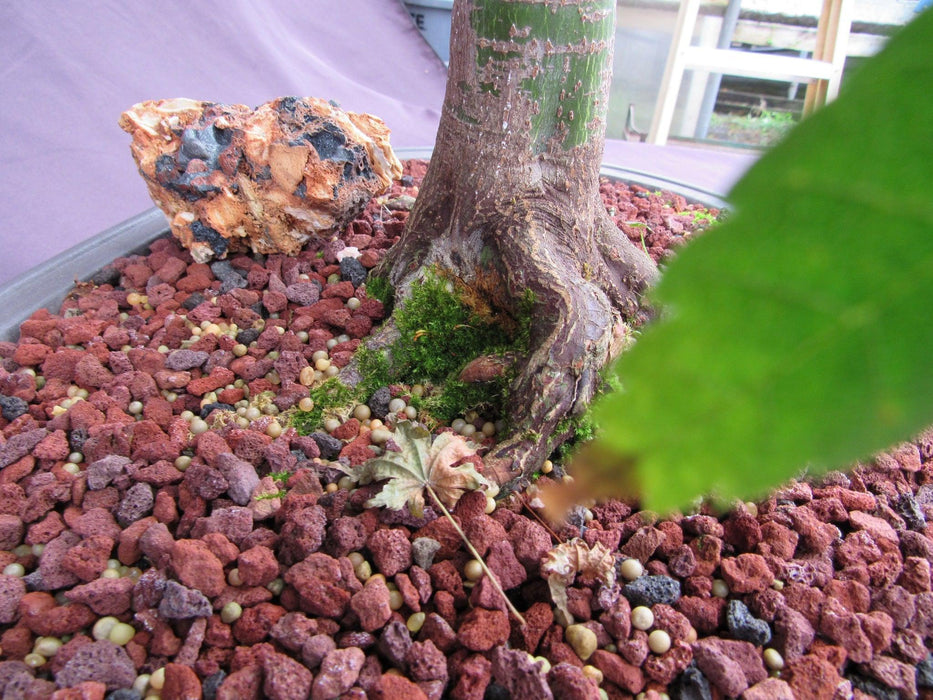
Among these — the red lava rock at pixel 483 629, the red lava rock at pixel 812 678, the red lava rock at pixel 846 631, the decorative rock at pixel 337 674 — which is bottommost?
the decorative rock at pixel 337 674

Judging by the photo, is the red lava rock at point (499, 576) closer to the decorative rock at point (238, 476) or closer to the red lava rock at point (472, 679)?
the red lava rock at point (472, 679)

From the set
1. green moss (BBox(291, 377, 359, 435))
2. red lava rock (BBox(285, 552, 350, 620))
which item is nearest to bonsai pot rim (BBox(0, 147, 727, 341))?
green moss (BBox(291, 377, 359, 435))

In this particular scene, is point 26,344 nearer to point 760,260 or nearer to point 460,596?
point 460,596

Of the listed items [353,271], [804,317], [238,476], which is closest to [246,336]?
[353,271]

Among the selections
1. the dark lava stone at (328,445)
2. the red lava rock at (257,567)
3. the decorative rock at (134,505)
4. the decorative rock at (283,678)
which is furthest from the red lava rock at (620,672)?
the decorative rock at (134,505)

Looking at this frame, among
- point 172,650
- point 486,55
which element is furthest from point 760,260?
point 486,55

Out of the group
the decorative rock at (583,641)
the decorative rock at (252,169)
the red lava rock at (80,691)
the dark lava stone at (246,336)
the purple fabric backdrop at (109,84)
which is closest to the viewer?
the red lava rock at (80,691)

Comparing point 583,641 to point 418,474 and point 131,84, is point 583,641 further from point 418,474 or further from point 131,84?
point 131,84

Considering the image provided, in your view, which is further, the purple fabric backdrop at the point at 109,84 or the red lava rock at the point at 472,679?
the purple fabric backdrop at the point at 109,84
